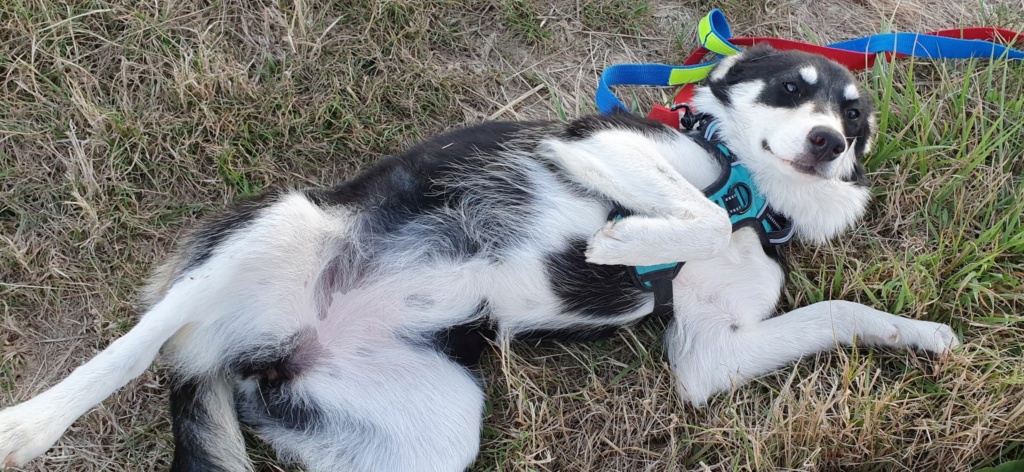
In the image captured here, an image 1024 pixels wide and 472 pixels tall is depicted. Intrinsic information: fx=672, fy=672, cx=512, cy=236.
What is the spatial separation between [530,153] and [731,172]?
768 mm

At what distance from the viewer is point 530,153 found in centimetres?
263

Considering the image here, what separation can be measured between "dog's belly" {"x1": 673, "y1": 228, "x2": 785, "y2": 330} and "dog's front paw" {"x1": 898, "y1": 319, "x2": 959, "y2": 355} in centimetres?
50

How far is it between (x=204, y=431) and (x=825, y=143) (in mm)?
2331

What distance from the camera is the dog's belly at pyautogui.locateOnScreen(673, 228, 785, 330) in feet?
8.37

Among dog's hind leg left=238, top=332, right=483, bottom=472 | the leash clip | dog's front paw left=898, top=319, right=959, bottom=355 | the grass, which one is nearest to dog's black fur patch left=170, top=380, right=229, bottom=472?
dog's hind leg left=238, top=332, right=483, bottom=472

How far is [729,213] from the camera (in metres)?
2.50

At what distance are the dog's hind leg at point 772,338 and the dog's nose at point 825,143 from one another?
612 mm

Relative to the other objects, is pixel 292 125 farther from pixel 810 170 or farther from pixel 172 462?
pixel 810 170

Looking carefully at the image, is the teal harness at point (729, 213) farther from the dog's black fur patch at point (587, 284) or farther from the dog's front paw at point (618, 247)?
the dog's front paw at point (618, 247)

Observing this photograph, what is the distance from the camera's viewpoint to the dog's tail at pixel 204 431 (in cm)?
228

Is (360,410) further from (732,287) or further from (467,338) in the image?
(732,287)

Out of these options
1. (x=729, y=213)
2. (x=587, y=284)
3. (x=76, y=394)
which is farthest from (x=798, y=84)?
(x=76, y=394)

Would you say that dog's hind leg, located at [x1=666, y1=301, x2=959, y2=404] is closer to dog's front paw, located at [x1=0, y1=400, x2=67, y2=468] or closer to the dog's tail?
the dog's tail

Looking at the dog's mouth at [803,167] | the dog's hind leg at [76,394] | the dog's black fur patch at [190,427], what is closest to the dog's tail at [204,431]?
the dog's black fur patch at [190,427]
